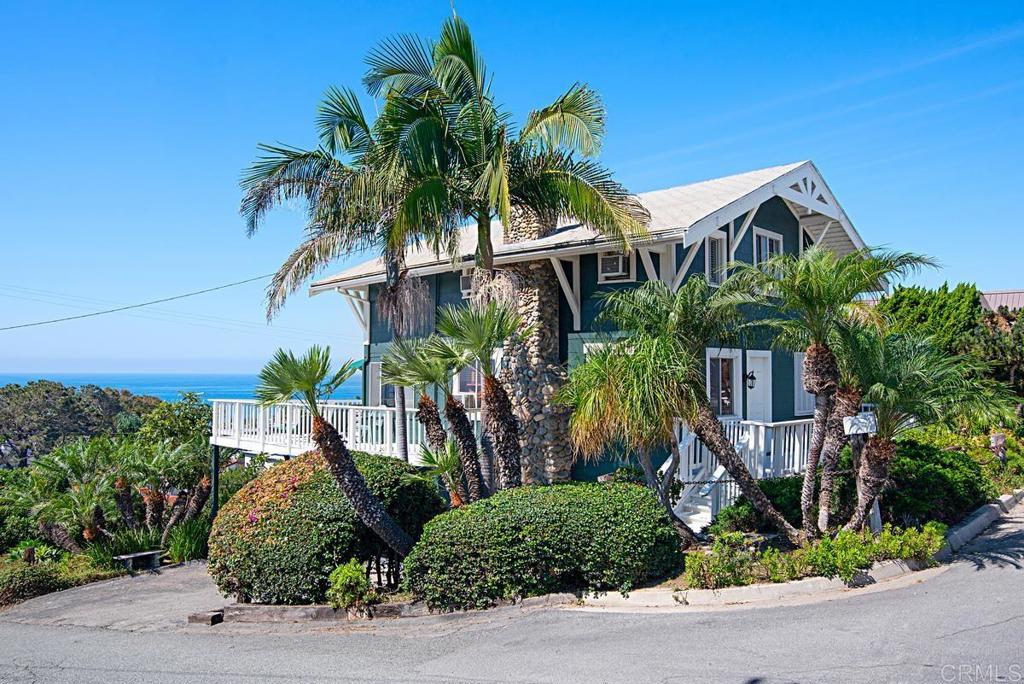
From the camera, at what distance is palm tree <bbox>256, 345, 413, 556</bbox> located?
9.68 meters

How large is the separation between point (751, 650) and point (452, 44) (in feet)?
30.0

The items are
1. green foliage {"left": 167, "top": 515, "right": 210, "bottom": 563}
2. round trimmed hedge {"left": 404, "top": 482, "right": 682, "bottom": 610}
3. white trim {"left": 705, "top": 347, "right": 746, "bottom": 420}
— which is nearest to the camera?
round trimmed hedge {"left": 404, "top": 482, "right": 682, "bottom": 610}

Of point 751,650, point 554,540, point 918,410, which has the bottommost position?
point 751,650

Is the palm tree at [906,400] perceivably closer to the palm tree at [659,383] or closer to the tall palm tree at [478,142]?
the palm tree at [659,383]

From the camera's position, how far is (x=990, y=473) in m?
14.1

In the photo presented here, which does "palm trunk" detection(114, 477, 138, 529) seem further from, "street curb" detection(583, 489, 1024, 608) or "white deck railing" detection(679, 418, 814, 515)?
"street curb" detection(583, 489, 1024, 608)

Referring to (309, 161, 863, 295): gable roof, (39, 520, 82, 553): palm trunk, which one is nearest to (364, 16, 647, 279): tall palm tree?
(309, 161, 863, 295): gable roof

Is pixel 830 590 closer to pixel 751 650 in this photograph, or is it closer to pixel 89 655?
pixel 751 650

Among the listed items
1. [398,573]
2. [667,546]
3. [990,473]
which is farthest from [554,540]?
[990,473]

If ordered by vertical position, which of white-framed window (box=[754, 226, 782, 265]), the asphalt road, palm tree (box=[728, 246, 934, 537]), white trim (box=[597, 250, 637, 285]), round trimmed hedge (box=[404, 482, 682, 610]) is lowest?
the asphalt road

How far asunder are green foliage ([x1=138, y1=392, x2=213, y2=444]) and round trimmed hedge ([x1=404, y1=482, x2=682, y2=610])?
15.1m

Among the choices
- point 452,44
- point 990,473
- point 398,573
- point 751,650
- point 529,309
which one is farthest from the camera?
point 529,309

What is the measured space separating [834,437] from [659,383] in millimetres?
2276

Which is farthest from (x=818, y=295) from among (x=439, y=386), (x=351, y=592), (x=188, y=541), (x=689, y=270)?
(x=188, y=541)
